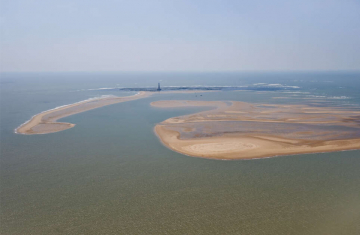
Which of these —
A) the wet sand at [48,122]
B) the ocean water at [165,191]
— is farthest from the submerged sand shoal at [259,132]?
the wet sand at [48,122]

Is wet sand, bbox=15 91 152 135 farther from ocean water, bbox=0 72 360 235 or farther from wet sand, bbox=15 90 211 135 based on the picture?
ocean water, bbox=0 72 360 235

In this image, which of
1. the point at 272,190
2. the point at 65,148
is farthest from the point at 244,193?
the point at 65,148

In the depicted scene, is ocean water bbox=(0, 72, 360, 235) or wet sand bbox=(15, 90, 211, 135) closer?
ocean water bbox=(0, 72, 360, 235)

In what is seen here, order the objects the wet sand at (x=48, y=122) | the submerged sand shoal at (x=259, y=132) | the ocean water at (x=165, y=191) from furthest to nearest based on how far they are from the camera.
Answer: the wet sand at (x=48, y=122) < the submerged sand shoal at (x=259, y=132) < the ocean water at (x=165, y=191)

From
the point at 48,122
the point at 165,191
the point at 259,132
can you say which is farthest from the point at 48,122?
the point at 259,132

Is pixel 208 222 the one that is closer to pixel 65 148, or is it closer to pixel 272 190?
pixel 272 190

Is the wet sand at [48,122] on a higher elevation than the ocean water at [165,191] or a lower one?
higher

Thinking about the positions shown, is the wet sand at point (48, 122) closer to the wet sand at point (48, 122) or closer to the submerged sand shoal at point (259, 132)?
the wet sand at point (48, 122)

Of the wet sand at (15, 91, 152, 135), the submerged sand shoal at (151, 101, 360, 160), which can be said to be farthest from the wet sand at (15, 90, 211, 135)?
the submerged sand shoal at (151, 101, 360, 160)
